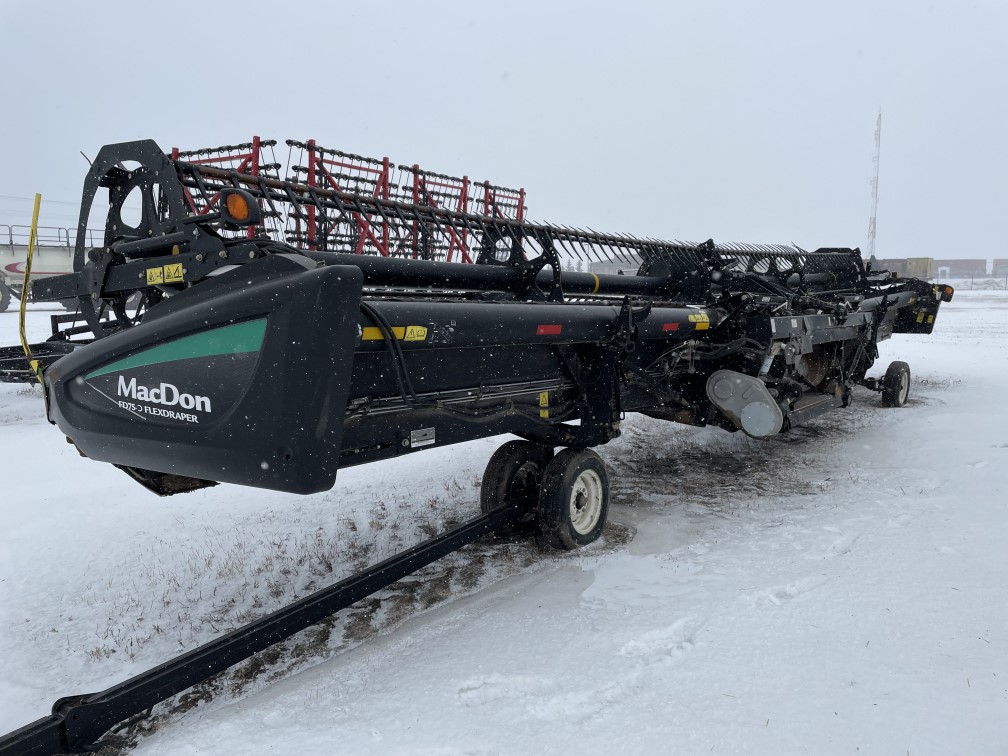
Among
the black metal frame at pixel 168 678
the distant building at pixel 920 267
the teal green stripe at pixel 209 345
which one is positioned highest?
the distant building at pixel 920 267

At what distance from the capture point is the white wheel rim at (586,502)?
4.12 metres

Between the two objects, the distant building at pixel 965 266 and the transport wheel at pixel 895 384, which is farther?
the distant building at pixel 965 266

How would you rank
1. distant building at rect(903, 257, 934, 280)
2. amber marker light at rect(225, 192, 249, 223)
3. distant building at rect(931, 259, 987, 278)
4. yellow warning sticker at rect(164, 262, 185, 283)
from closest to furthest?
amber marker light at rect(225, 192, 249, 223), yellow warning sticker at rect(164, 262, 185, 283), distant building at rect(903, 257, 934, 280), distant building at rect(931, 259, 987, 278)

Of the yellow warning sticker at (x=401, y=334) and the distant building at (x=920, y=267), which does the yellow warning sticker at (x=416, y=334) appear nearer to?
the yellow warning sticker at (x=401, y=334)

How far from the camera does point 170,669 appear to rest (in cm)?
249

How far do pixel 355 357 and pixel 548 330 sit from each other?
1021 mm

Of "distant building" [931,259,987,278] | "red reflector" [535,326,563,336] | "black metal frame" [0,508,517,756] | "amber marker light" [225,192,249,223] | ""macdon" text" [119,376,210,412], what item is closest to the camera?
"black metal frame" [0,508,517,756]

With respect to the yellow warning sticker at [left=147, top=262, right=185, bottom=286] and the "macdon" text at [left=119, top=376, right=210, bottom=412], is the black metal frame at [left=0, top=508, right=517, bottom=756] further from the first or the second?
the yellow warning sticker at [left=147, top=262, right=185, bottom=286]

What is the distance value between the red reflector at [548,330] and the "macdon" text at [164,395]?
1.55 m

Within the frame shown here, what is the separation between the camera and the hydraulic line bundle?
8.00ft

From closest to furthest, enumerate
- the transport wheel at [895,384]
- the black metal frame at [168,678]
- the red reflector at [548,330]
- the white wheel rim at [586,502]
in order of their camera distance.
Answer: the black metal frame at [168,678], the red reflector at [548,330], the white wheel rim at [586,502], the transport wheel at [895,384]

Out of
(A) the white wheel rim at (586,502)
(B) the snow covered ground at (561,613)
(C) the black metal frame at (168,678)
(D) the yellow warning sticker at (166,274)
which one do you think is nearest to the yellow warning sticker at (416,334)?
(D) the yellow warning sticker at (166,274)

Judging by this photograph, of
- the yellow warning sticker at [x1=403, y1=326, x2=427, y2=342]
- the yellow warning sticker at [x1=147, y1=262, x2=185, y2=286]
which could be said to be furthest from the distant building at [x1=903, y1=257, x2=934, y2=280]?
the yellow warning sticker at [x1=147, y1=262, x2=185, y2=286]

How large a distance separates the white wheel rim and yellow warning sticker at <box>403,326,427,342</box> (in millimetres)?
1580
